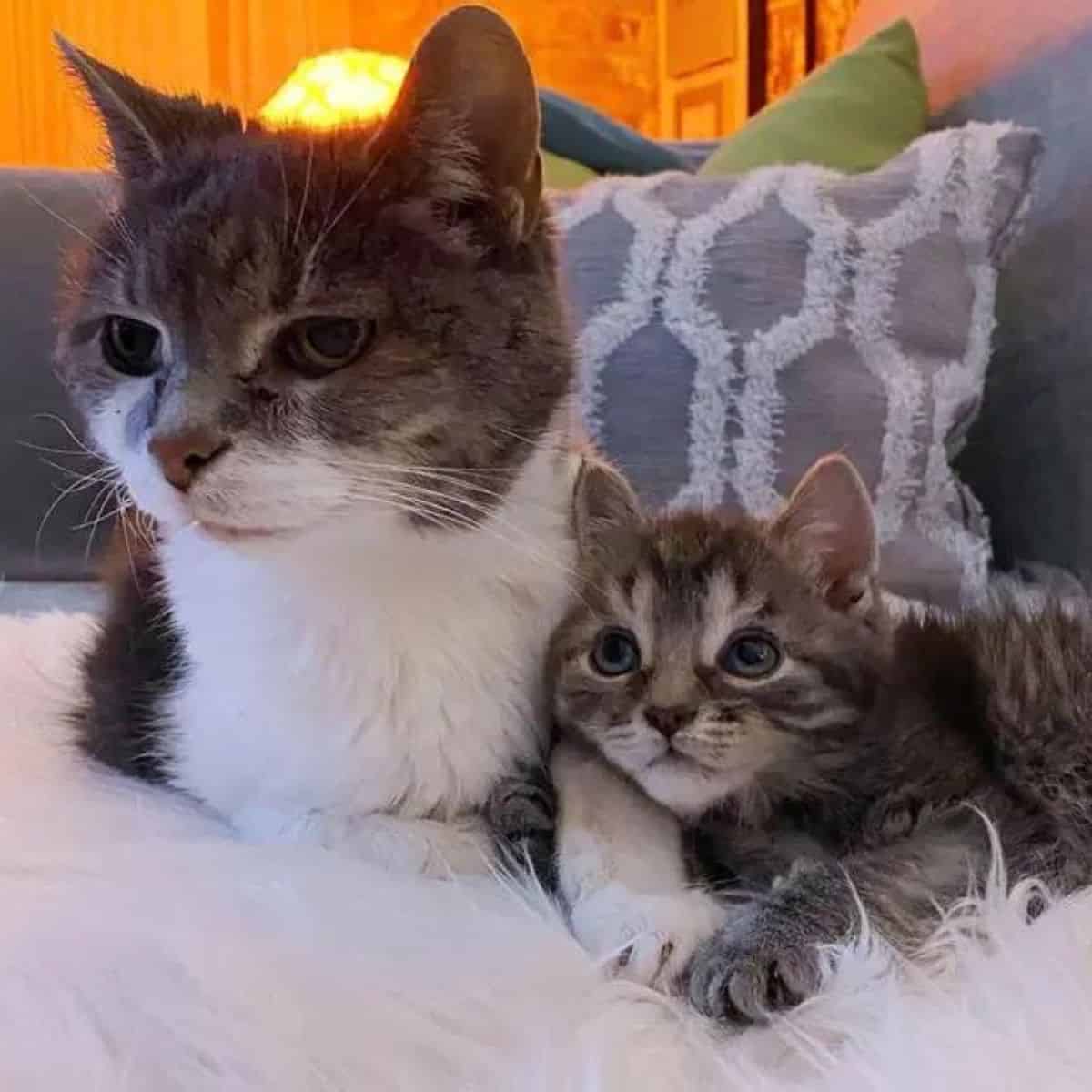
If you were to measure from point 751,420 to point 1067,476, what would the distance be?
287 mm

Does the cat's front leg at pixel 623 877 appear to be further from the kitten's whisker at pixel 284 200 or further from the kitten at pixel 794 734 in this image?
the kitten's whisker at pixel 284 200

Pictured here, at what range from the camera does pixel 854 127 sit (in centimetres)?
158

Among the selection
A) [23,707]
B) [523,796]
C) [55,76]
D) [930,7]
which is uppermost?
[930,7]

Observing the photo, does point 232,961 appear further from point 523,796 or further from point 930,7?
point 930,7

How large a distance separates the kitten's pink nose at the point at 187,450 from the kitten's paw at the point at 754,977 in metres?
0.34

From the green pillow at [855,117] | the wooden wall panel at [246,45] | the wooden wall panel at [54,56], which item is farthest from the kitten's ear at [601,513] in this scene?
the wooden wall panel at [54,56]

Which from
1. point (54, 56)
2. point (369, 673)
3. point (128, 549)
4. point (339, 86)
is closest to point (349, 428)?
point (369, 673)

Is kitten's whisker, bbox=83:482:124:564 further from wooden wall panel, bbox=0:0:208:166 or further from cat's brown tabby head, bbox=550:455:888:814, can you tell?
wooden wall panel, bbox=0:0:208:166

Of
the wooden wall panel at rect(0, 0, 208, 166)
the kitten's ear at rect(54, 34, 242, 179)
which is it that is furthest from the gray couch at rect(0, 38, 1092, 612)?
the wooden wall panel at rect(0, 0, 208, 166)

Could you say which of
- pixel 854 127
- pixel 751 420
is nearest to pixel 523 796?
pixel 751 420

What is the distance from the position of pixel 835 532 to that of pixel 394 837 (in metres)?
0.33

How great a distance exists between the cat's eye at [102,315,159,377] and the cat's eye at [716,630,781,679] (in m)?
0.37

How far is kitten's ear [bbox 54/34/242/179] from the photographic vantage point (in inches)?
33.8

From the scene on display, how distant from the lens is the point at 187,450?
2.34ft
